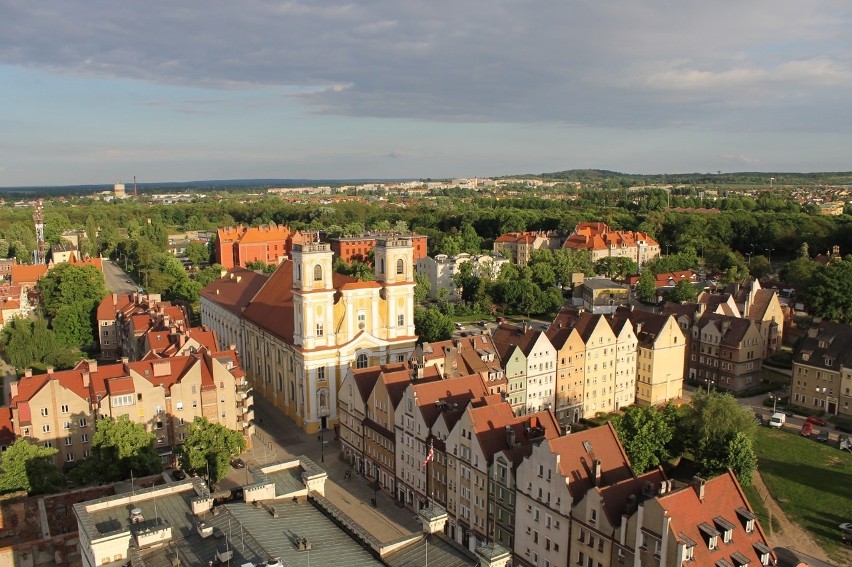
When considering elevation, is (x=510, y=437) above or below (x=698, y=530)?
above

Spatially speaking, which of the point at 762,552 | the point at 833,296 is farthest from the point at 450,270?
the point at 762,552

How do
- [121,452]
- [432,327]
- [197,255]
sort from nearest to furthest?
[121,452], [432,327], [197,255]

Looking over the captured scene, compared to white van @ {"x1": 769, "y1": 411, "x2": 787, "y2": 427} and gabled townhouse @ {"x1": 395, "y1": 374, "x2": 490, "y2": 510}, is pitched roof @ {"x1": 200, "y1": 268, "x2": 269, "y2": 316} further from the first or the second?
white van @ {"x1": 769, "y1": 411, "x2": 787, "y2": 427}

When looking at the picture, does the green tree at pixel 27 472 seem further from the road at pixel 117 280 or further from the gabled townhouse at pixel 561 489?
the road at pixel 117 280

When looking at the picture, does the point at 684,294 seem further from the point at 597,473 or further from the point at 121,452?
the point at 121,452

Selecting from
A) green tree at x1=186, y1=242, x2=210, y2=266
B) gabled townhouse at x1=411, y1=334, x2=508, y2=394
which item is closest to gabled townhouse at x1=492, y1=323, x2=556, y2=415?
gabled townhouse at x1=411, y1=334, x2=508, y2=394

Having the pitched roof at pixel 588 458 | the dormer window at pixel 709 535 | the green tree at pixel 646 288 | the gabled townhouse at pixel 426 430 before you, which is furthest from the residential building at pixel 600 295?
the dormer window at pixel 709 535

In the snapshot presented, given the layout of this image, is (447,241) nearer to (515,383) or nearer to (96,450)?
(515,383)
